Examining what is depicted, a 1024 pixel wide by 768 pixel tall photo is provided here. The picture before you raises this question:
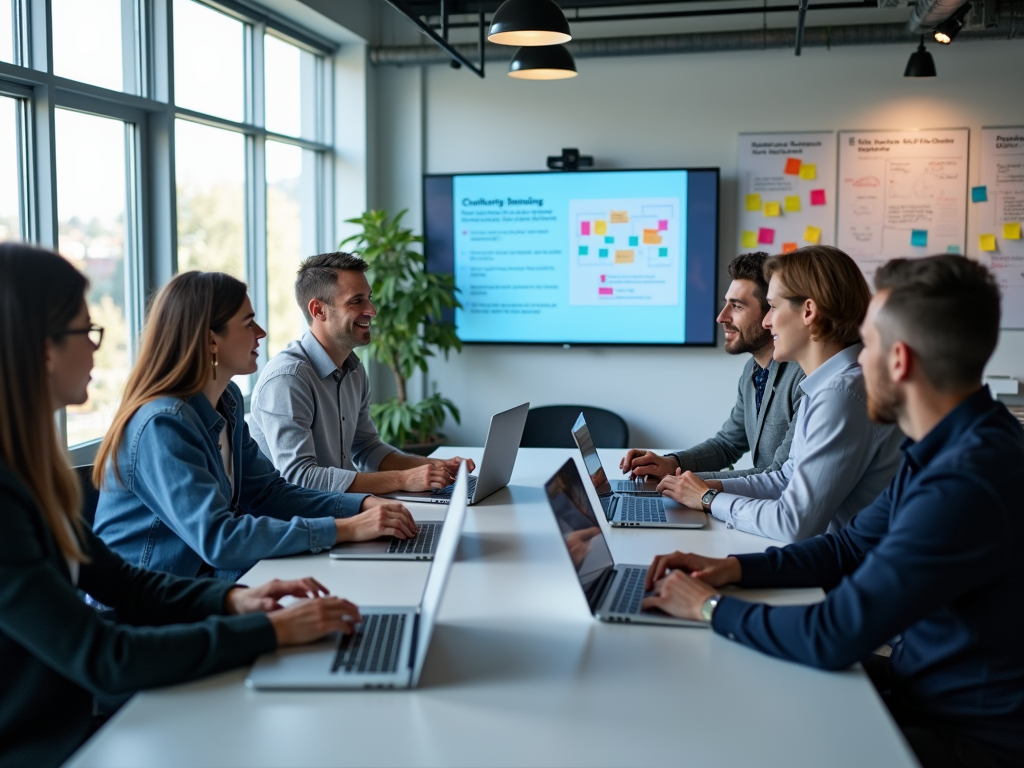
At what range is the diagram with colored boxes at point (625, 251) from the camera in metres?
5.23

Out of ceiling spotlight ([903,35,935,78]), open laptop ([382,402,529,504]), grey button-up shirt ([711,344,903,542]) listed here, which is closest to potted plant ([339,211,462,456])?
open laptop ([382,402,529,504])

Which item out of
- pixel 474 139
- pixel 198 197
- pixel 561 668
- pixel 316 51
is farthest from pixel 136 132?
pixel 561 668

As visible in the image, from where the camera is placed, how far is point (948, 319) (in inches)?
57.7

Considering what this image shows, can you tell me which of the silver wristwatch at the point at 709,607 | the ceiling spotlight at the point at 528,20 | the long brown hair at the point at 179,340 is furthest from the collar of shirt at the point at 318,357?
the silver wristwatch at the point at 709,607

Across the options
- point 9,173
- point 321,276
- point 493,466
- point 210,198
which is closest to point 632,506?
point 493,466

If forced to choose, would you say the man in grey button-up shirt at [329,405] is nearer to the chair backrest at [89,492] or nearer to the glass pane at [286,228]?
the chair backrest at [89,492]

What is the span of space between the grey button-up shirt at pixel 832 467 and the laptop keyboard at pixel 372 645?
99 centimetres

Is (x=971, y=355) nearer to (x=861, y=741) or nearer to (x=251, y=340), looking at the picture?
(x=861, y=741)

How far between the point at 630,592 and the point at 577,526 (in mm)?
181

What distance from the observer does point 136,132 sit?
12.7ft

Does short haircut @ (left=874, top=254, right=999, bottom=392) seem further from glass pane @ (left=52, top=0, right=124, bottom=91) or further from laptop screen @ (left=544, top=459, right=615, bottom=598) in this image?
glass pane @ (left=52, top=0, right=124, bottom=91)

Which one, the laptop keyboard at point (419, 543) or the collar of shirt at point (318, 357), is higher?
the collar of shirt at point (318, 357)

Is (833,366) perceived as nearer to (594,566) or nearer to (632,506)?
(632,506)

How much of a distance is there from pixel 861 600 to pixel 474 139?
4.53 meters
